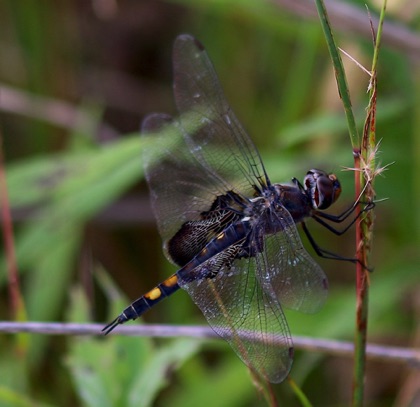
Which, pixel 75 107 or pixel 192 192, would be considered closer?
pixel 192 192

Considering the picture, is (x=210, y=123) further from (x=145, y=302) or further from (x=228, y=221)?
(x=145, y=302)

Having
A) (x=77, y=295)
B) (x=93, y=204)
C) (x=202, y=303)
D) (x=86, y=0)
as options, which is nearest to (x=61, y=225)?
(x=93, y=204)

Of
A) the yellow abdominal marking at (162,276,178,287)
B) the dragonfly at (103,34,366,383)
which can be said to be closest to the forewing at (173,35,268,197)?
the dragonfly at (103,34,366,383)

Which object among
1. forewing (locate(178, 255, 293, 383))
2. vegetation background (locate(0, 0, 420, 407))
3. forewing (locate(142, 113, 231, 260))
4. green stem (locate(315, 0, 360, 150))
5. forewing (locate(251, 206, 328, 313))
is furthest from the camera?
vegetation background (locate(0, 0, 420, 407))

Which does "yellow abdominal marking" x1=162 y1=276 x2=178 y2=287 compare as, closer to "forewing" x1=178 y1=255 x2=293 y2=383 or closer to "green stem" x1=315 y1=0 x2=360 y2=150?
"forewing" x1=178 y1=255 x2=293 y2=383

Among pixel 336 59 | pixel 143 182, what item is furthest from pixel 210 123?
pixel 143 182

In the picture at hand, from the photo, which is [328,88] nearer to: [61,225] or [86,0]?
[61,225]
